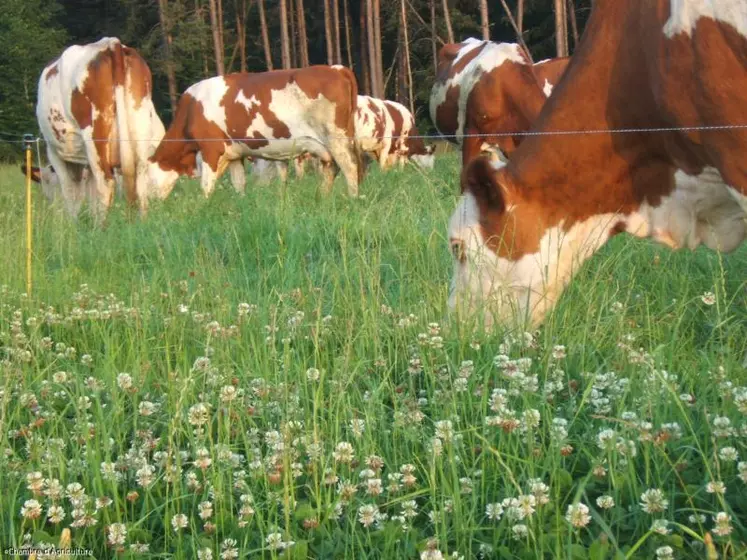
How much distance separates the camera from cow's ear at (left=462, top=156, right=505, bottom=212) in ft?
14.1

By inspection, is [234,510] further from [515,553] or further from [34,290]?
[34,290]

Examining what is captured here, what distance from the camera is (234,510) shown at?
8.24 feet

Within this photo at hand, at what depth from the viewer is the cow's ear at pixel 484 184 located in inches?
169

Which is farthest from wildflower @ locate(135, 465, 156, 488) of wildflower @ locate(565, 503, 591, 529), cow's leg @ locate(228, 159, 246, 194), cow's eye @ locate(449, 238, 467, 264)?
cow's leg @ locate(228, 159, 246, 194)

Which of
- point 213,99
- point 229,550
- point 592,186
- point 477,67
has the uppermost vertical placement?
point 477,67

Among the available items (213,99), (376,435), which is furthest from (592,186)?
(213,99)

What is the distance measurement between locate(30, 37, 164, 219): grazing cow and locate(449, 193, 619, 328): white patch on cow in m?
6.75

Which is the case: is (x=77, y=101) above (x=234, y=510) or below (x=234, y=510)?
above

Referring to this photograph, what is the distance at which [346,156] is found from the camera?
13.6m

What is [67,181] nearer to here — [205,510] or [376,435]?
[376,435]

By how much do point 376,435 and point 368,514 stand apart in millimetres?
569

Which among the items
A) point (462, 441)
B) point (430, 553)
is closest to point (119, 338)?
point (462, 441)

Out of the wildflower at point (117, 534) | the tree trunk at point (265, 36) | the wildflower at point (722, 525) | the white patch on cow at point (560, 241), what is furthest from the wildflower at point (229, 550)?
the tree trunk at point (265, 36)

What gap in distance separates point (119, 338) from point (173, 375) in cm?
115
